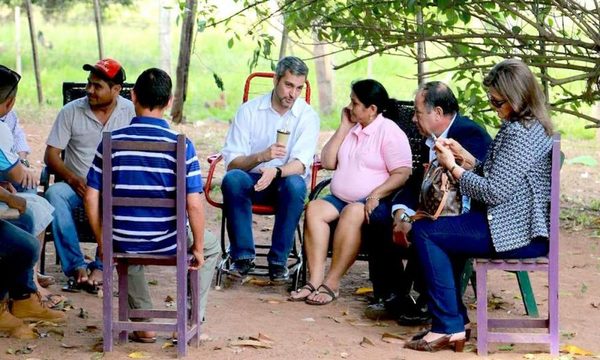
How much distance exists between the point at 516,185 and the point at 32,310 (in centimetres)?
262

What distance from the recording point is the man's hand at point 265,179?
22.4 feet

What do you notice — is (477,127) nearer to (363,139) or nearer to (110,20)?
(363,139)

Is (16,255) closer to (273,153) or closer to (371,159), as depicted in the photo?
(273,153)

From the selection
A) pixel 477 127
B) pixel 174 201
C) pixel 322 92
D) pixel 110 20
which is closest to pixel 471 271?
pixel 477 127

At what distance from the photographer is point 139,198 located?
5086mm

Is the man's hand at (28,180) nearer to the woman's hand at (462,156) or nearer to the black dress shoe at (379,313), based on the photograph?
the black dress shoe at (379,313)

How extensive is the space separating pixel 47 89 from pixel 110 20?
7.22 meters

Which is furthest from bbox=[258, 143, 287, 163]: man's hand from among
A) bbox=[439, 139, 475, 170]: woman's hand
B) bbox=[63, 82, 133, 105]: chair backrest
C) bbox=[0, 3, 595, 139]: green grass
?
bbox=[0, 3, 595, 139]: green grass

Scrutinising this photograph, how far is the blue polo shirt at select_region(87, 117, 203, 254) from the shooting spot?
5.09 metres

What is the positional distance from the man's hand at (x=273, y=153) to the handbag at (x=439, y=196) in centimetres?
133

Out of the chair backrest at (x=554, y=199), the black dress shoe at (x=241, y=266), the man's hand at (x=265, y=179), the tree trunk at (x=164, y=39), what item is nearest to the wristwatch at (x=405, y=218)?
the chair backrest at (x=554, y=199)

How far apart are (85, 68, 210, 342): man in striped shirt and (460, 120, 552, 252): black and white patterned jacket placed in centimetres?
133

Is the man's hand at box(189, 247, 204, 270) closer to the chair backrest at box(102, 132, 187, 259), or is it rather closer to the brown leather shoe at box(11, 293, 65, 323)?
the chair backrest at box(102, 132, 187, 259)

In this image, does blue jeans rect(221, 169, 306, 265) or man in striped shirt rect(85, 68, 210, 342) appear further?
blue jeans rect(221, 169, 306, 265)
